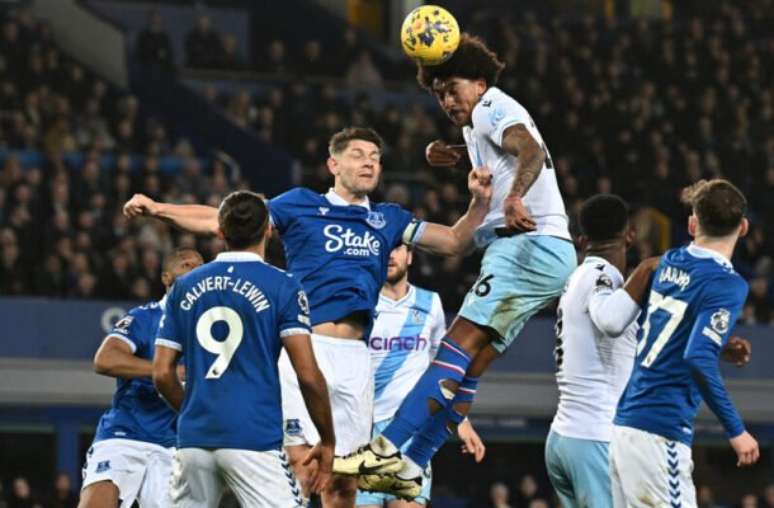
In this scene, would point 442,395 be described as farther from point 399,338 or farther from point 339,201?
point 399,338

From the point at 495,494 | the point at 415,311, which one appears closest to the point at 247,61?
the point at 495,494

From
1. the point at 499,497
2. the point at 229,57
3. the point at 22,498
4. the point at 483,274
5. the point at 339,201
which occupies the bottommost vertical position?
the point at 499,497

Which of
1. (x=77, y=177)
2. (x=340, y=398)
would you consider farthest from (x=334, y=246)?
(x=77, y=177)

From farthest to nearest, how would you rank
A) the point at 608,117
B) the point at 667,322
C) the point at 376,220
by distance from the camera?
the point at 608,117 → the point at 376,220 → the point at 667,322

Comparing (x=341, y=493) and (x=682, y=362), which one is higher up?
(x=682, y=362)

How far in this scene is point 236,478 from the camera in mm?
8312

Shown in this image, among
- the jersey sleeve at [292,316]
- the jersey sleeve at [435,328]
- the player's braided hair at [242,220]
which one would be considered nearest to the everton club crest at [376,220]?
the player's braided hair at [242,220]

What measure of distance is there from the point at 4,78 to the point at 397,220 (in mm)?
15140

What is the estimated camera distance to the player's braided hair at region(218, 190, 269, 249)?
27.6 feet

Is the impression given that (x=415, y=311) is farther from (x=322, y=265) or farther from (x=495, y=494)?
(x=495, y=494)

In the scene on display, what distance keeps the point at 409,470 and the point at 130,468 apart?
240 centimetres

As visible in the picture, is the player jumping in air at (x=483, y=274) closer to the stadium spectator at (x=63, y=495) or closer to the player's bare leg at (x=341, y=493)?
the player's bare leg at (x=341, y=493)

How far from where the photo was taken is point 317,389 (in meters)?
8.35

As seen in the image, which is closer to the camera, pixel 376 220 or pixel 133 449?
pixel 376 220
